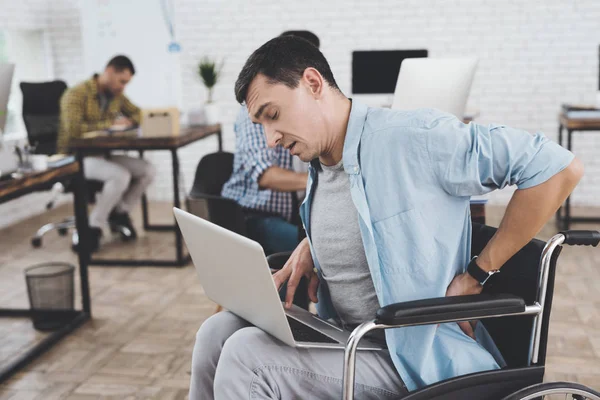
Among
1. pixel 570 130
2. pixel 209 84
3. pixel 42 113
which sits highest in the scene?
pixel 209 84

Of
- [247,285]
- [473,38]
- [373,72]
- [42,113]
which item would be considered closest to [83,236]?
[42,113]

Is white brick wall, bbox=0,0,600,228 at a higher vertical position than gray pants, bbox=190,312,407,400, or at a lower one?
higher

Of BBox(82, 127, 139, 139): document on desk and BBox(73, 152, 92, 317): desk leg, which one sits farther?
BBox(82, 127, 139, 139): document on desk

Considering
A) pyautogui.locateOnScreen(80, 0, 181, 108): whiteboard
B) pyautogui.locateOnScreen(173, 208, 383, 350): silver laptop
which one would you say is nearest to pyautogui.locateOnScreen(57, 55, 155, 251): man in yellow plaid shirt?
pyautogui.locateOnScreen(80, 0, 181, 108): whiteboard

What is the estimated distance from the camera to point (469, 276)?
150 centimetres

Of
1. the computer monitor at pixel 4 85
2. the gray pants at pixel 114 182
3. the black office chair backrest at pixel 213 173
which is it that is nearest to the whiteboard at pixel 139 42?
the gray pants at pixel 114 182

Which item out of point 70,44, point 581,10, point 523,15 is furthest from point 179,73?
point 581,10

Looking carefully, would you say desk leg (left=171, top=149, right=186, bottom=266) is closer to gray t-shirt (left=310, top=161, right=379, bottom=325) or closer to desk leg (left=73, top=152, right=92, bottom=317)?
desk leg (left=73, top=152, right=92, bottom=317)

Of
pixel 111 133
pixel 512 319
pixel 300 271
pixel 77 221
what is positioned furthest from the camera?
pixel 111 133

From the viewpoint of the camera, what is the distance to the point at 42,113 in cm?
486

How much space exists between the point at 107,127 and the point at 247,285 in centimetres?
351

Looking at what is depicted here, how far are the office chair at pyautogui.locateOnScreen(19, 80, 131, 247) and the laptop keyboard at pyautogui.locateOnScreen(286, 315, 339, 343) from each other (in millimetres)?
3373

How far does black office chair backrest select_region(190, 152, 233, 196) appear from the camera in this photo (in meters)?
2.68

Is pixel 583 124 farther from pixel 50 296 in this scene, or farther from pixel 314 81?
pixel 314 81
